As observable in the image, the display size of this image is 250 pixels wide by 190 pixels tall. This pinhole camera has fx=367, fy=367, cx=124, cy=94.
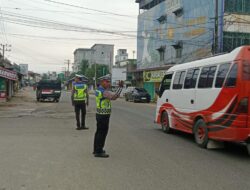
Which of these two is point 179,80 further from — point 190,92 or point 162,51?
point 162,51

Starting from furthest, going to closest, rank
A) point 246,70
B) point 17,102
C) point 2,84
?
point 17,102
point 2,84
point 246,70

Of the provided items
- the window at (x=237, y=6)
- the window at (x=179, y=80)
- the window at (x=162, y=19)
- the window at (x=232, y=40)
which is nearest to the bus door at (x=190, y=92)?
the window at (x=179, y=80)

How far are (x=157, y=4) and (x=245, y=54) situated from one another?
45.8 meters

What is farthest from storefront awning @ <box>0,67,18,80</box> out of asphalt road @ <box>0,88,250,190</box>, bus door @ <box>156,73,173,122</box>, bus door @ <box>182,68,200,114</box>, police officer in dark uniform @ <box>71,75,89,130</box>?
bus door @ <box>182,68,200,114</box>

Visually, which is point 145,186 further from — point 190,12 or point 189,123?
point 190,12

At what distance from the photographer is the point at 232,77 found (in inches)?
328

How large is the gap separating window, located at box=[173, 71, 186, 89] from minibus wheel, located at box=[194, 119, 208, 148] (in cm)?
179

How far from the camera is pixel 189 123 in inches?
414

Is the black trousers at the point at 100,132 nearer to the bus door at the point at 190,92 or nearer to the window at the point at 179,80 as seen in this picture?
the bus door at the point at 190,92

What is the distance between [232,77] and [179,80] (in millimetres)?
3292

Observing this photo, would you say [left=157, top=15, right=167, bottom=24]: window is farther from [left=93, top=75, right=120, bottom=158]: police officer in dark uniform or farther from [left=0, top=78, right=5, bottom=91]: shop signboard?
[left=93, top=75, right=120, bottom=158]: police officer in dark uniform

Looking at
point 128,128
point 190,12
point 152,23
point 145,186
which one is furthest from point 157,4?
point 145,186

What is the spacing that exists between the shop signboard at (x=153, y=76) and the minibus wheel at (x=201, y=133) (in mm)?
33074

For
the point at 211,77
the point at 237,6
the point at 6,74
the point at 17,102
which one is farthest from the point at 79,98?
the point at 237,6
